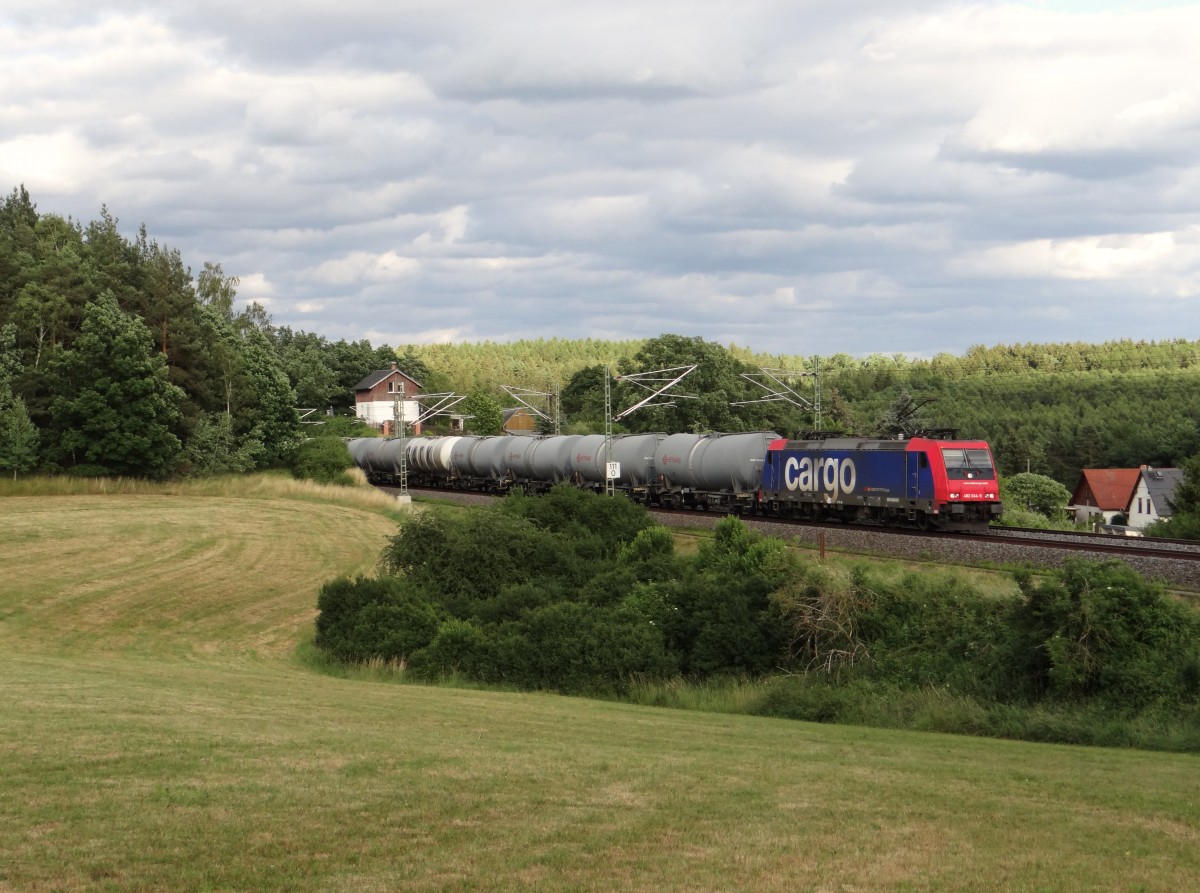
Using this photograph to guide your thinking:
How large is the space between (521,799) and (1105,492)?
124m

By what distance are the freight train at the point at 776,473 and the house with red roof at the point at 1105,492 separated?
7378 cm

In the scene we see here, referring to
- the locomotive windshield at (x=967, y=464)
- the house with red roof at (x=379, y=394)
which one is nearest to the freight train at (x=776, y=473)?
the locomotive windshield at (x=967, y=464)

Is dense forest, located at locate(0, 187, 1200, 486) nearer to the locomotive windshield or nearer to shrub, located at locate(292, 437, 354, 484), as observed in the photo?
shrub, located at locate(292, 437, 354, 484)

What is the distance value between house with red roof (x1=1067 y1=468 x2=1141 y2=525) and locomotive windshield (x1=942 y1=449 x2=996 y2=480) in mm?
85980

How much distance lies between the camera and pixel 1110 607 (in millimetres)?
24188

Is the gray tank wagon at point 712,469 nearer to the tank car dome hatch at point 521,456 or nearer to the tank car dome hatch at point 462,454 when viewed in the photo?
the tank car dome hatch at point 521,456

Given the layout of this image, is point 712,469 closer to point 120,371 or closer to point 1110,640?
point 1110,640

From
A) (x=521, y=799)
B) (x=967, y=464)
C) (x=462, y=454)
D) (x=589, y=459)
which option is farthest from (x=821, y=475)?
(x=462, y=454)

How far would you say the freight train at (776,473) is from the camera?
41.6 m

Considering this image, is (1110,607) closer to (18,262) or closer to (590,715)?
(590,715)

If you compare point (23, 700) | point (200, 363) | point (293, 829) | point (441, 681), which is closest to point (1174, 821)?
point (293, 829)

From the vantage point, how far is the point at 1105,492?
409ft

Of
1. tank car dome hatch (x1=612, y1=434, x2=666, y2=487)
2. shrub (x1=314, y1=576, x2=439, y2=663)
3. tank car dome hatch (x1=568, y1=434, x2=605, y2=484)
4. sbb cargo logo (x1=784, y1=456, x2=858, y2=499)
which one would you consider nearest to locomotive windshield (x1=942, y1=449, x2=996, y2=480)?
sbb cargo logo (x1=784, y1=456, x2=858, y2=499)

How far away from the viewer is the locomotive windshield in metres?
41.3
